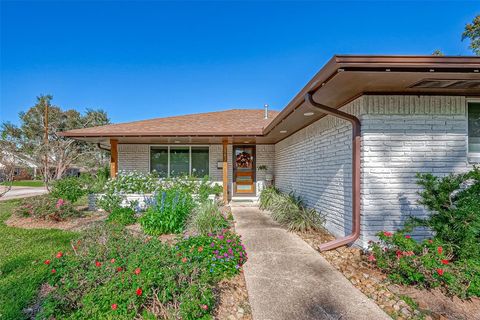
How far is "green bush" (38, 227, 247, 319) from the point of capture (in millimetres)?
2127

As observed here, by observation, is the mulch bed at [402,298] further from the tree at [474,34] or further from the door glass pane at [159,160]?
the tree at [474,34]

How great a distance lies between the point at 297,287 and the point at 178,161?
317 inches

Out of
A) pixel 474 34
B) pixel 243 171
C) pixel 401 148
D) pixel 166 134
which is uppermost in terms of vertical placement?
pixel 474 34

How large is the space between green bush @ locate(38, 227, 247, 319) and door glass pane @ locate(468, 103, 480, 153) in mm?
4565

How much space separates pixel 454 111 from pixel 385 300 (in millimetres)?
3233

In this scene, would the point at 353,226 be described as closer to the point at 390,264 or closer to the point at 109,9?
the point at 390,264

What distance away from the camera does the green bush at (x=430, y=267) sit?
2.70m

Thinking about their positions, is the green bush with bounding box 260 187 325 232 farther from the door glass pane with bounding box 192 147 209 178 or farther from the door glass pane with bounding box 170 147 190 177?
the door glass pane with bounding box 170 147 190 177

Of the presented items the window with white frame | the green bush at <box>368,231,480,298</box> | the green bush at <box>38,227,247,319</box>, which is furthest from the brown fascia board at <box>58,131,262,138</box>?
the green bush at <box>368,231,480,298</box>

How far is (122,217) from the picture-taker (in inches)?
237

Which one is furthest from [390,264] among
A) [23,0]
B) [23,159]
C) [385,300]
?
[23,0]

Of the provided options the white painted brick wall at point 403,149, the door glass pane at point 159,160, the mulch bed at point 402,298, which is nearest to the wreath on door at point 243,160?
the door glass pane at point 159,160

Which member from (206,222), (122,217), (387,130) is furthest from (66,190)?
(387,130)

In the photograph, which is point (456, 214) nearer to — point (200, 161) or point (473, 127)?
point (473, 127)
